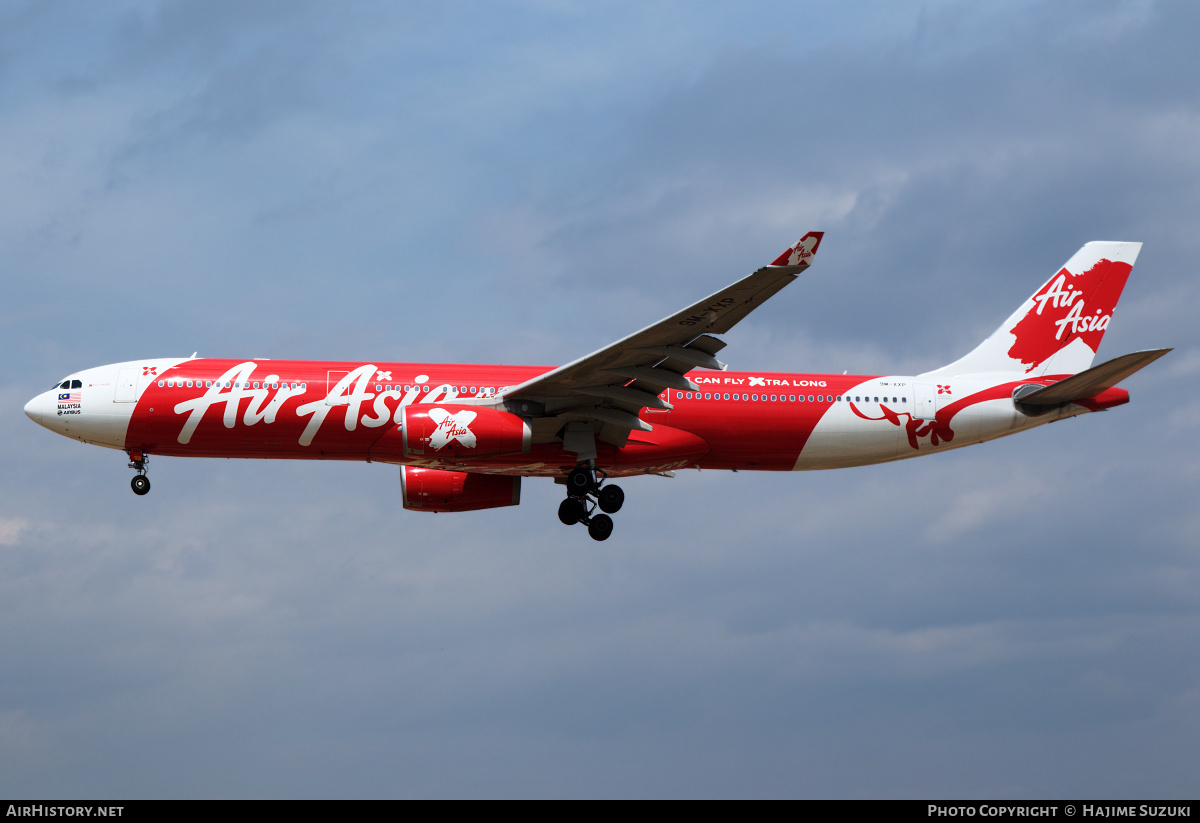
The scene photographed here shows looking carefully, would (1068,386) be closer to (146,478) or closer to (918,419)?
(918,419)

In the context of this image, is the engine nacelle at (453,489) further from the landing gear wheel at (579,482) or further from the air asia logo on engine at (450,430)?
the air asia logo on engine at (450,430)

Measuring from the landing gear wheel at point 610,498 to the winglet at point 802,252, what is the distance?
10.0 metres

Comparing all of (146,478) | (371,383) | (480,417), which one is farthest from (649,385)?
(146,478)

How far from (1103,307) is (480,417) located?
18.7 metres

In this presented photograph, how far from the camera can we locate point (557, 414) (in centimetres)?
2995

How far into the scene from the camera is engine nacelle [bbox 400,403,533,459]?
94.7ft

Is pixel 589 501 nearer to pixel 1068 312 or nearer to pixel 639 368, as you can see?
pixel 639 368

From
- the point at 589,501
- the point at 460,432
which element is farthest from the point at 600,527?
the point at 460,432

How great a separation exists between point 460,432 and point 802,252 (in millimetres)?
9839

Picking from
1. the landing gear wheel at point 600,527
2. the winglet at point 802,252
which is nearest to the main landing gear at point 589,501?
the landing gear wheel at point 600,527

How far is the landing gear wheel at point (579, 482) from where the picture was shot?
31062 mm

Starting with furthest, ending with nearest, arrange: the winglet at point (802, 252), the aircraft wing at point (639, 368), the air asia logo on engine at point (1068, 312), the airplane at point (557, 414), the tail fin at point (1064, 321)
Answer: the air asia logo on engine at point (1068, 312)
the tail fin at point (1064, 321)
the airplane at point (557, 414)
the aircraft wing at point (639, 368)
the winglet at point (802, 252)

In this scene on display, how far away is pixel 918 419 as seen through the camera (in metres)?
32.3

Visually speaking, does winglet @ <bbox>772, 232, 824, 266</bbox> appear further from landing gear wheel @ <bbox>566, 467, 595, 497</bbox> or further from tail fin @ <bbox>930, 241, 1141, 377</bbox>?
tail fin @ <bbox>930, 241, 1141, 377</bbox>
